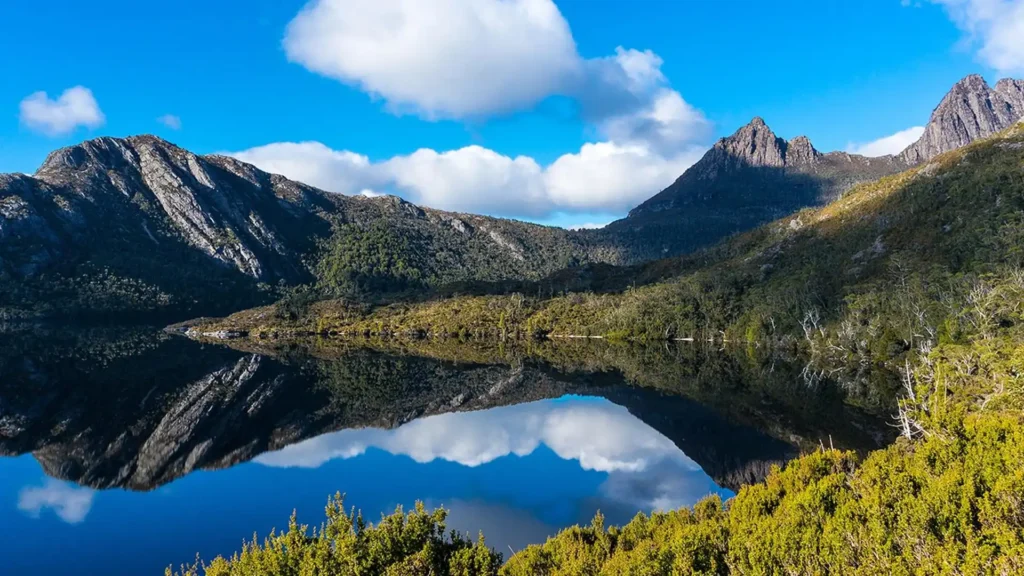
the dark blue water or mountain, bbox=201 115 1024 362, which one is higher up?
mountain, bbox=201 115 1024 362

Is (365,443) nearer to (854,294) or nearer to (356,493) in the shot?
(356,493)

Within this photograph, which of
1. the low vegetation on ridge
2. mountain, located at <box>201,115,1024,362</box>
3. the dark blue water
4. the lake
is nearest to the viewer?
the low vegetation on ridge

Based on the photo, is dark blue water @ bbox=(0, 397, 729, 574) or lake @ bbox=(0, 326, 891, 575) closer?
dark blue water @ bbox=(0, 397, 729, 574)

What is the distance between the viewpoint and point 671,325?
163 m

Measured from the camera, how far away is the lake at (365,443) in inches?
1401

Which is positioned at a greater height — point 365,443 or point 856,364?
point 365,443

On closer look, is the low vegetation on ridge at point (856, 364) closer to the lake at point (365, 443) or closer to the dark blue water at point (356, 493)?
the dark blue water at point (356, 493)

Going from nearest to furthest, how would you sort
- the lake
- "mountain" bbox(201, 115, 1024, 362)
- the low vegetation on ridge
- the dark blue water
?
the low vegetation on ridge < the dark blue water < the lake < "mountain" bbox(201, 115, 1024, 362)

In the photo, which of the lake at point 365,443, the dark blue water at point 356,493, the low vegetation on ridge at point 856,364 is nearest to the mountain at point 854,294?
the low vegetation on ridge at point 856,364

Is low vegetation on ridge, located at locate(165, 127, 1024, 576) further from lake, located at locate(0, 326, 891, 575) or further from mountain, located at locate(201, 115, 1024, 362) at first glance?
lake, located at locate(0, 326, 891, 575)

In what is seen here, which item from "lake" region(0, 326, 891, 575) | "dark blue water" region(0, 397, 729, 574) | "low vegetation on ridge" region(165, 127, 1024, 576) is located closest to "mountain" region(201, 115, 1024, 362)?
"low vegetation on ridge" region(165, 127, 1024, 576)

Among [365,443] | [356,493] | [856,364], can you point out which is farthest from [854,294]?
[356,493]

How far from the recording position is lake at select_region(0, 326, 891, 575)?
35.6 meters

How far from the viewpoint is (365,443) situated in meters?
58.0
